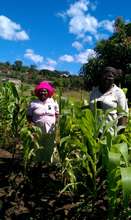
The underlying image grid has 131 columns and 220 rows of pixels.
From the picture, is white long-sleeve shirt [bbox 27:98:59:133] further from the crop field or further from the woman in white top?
the woman in white top

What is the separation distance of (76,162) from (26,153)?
620 mm

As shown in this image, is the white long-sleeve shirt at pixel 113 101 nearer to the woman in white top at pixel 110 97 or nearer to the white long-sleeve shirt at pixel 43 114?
the woman in white top at pixel 110 97

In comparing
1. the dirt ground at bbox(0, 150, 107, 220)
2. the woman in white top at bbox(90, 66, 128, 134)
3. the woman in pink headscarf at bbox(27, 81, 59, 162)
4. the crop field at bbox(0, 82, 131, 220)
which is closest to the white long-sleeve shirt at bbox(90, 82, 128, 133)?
the woman in white top at bbox(90, 66, 128, 134)

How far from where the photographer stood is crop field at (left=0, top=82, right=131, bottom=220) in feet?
9.29

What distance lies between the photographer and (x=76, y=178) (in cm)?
364

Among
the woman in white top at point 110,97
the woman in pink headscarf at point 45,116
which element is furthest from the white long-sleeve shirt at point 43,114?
the woman in white top at point 110,97

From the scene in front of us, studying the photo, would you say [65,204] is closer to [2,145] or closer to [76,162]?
[76,162]

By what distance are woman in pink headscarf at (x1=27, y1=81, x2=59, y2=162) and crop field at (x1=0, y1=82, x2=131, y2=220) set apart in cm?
11

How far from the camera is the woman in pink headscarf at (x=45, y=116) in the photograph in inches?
178

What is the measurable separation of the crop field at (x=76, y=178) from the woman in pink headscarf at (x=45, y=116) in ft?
0.37

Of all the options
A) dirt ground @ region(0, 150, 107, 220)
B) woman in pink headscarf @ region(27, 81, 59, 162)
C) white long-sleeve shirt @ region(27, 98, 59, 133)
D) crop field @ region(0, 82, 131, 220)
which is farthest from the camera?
white long-sleeve shirt @ region(27, 98, 59, 133)

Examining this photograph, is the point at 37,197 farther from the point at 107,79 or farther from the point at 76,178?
the point at 107,79

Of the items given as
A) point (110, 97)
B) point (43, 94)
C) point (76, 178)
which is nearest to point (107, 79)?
point (110, 97)

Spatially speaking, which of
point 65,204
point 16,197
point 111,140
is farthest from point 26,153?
point 111,140
